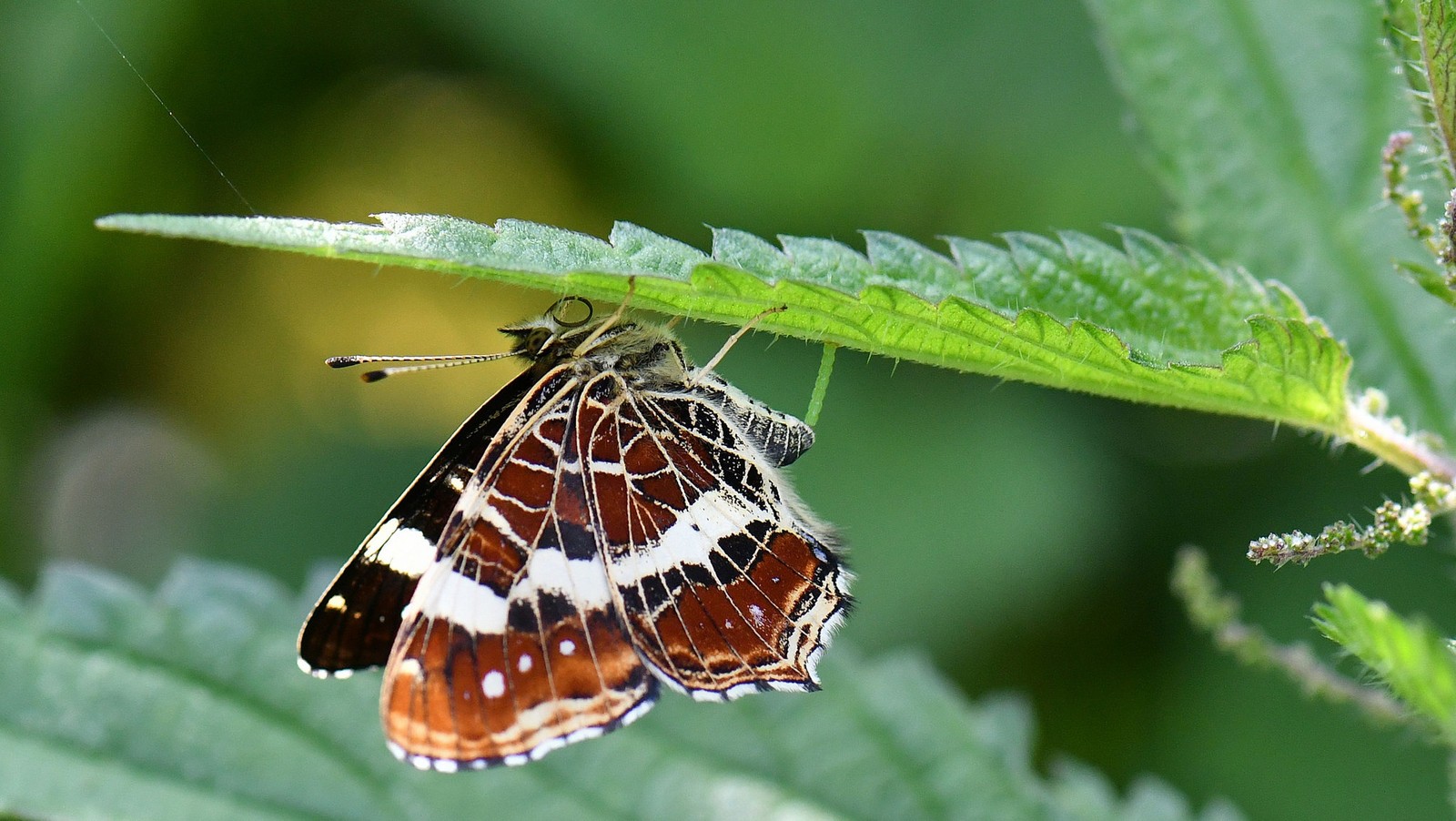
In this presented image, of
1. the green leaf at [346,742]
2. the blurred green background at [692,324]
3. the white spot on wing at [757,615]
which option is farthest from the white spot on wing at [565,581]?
the blurred green background at [692,324]

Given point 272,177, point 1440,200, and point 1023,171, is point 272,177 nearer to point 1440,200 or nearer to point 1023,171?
point 1023,171

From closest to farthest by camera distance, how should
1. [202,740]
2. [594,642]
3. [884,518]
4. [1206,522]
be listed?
1. [594,642]
2. [202,740]
3. [1206,522]
4. [884,518]

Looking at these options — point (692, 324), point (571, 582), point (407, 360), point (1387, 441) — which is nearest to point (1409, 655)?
point (1387, 441)

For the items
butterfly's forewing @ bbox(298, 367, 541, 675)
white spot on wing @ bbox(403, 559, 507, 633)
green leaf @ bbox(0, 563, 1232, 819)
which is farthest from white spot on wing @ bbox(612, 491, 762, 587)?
green leaf @ bbox(0, 563, 1232, 819)

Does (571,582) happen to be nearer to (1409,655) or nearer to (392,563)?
(392,563)

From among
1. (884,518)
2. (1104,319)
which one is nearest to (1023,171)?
(884,518)

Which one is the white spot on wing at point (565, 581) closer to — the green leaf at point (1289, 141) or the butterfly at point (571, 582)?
the butterfly at point (571, 582)
